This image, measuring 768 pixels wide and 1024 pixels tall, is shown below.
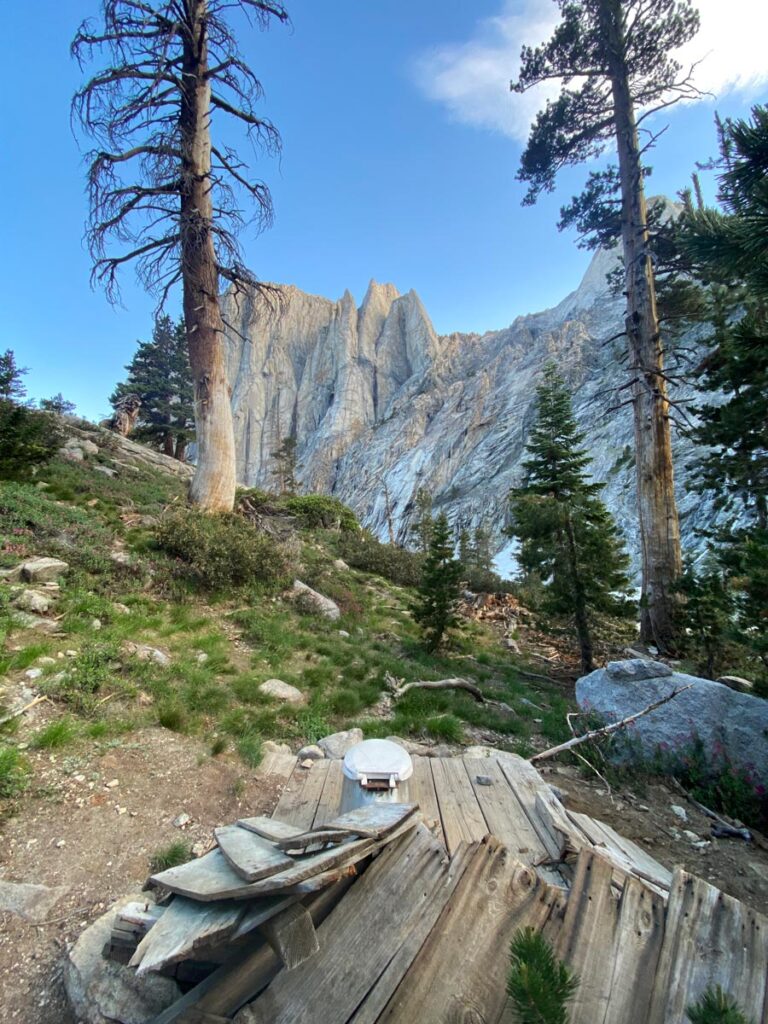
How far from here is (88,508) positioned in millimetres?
8961

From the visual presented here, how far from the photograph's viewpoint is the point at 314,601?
800cm

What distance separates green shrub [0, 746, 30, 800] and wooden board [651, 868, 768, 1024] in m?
3.57

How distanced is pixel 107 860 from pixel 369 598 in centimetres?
785

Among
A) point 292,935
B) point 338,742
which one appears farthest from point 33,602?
point 292,935

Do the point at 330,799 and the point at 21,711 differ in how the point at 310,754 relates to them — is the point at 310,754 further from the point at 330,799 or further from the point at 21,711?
the point at 21,711

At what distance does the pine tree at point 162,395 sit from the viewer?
1085 inches

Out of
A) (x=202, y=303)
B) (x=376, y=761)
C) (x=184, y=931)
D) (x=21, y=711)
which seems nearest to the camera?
(x=184, y=931)

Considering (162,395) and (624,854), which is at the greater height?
(162,395)

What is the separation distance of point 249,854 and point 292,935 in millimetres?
281

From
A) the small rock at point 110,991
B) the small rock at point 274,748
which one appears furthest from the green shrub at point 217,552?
the small rock at point 110,991

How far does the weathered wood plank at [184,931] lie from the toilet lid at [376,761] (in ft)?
3.85

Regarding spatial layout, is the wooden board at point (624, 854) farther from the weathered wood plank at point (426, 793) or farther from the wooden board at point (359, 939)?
the wooden board at point (359, 939)

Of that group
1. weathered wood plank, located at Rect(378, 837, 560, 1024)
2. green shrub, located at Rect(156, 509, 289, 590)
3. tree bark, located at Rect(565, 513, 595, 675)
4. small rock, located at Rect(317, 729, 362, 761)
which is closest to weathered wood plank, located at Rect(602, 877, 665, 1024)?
weathered wood plank, located at Rect(378, 837, 560, 1024)

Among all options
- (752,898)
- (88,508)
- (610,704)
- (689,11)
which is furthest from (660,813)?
(689,11)
